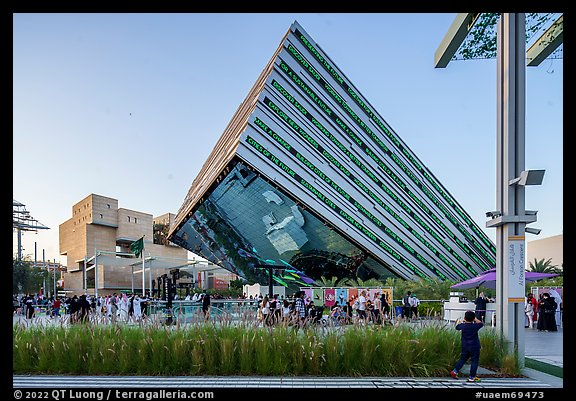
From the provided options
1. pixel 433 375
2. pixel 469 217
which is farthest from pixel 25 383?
pixel 469 217

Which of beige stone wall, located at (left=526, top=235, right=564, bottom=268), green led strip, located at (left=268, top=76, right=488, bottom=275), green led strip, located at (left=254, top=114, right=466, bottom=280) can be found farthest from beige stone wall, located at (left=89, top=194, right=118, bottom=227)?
beige stone wall, located at (left=526, top=235, right=564, bottom=268)

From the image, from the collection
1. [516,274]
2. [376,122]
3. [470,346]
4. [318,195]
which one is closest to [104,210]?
[376,122]

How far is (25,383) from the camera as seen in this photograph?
8.44 meters

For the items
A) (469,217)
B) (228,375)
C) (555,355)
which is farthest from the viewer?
(469,217)

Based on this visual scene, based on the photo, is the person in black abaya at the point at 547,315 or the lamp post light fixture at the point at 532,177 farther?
the person in black abaya at the point at 547,315

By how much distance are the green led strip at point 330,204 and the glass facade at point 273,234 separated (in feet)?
3.99

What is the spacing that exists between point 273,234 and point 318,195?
5.46m

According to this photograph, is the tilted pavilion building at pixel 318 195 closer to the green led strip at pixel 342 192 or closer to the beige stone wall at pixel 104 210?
the green led strip at pixel 342 192

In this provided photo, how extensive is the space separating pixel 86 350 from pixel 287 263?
3087 cm

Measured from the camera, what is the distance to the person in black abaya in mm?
18953

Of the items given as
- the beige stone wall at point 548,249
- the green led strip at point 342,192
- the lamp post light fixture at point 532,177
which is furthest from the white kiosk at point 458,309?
the beige stone wall at point 548,249

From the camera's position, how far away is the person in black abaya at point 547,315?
18953mm

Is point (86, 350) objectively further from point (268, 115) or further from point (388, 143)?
point (388, 143)

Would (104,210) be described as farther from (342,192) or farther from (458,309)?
(458,309)
